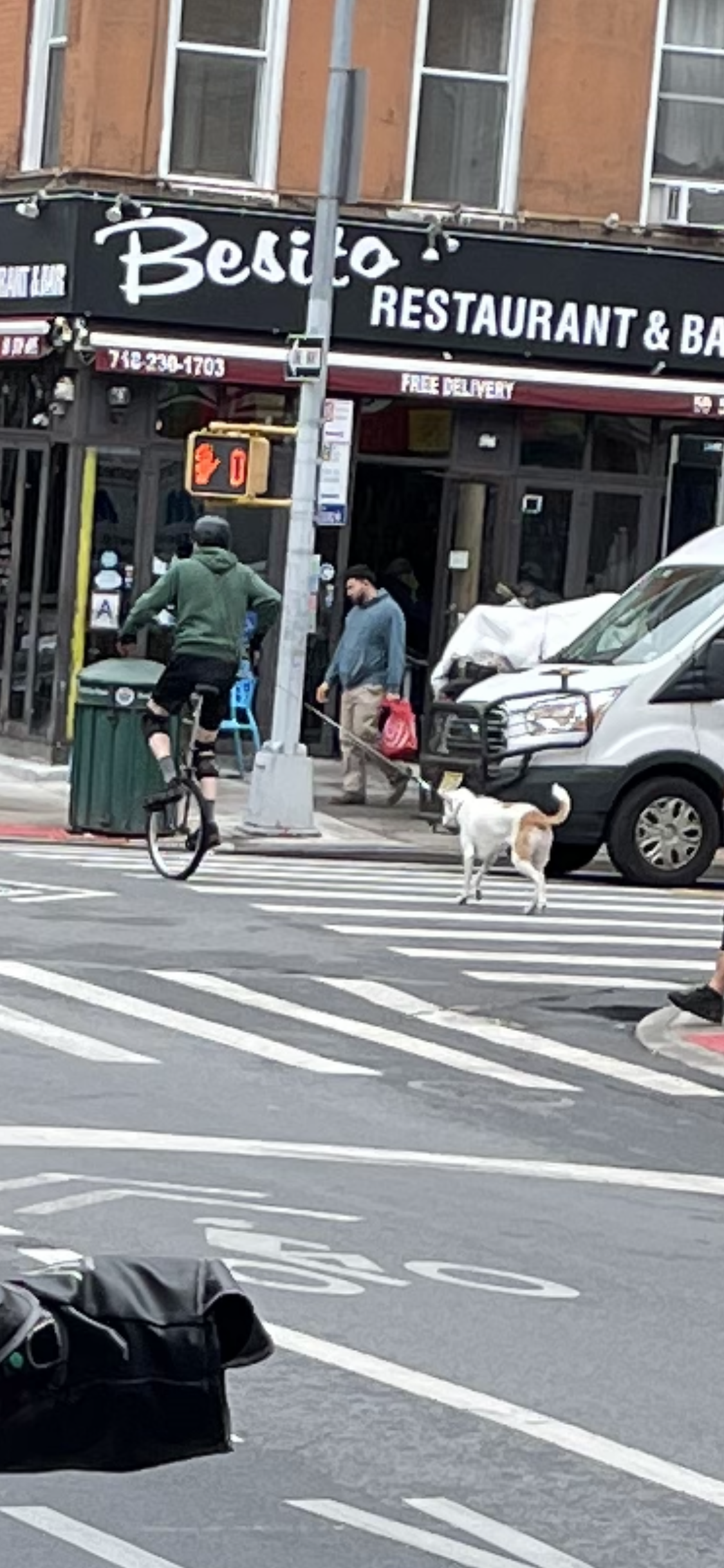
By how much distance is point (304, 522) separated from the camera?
23.0 m

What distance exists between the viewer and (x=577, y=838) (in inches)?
834

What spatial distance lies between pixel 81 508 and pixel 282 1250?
19087 mm

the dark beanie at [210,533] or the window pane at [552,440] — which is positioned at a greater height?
the window pane at [552,440]

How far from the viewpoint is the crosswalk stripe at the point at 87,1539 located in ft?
19.4

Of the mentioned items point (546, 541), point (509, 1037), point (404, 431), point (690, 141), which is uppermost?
point (690, 141)

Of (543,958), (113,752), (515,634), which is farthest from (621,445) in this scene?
(543,958)

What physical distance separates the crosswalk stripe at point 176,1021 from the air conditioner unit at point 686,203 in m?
15.4

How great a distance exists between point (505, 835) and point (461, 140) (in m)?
11.4

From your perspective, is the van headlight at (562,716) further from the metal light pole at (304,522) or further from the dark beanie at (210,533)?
the dark beanie at (210,533)

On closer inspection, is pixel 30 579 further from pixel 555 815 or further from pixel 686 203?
pixel 555 815

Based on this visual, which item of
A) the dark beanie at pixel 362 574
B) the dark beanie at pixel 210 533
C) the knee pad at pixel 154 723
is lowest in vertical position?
the knee pad at pixel 154 723

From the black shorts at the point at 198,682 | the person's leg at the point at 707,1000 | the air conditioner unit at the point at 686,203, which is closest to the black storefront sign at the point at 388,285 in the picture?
the air conditioner unit at the point at 686,203

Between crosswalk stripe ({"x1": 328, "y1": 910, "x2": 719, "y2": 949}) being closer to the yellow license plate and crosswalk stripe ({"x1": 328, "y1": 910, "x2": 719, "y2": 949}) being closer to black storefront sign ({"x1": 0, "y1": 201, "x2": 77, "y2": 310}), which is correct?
the yellow license plate

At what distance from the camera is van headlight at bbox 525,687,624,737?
21219mm
